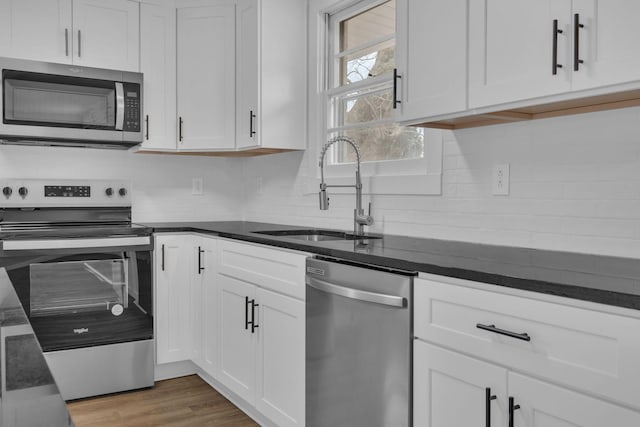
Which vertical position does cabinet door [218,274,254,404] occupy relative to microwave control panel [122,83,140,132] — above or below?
below

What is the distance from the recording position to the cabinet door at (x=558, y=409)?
1.18 metres

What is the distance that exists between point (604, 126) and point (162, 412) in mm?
2446

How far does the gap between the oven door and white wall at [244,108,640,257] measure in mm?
1442

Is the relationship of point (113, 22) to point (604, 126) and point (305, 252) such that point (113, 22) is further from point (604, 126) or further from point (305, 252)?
point (604, 126)

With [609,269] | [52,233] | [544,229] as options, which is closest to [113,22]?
[52,233]

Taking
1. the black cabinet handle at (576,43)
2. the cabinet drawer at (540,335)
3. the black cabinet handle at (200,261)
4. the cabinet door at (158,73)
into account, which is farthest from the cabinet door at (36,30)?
the black cabinet handle at (576,43)

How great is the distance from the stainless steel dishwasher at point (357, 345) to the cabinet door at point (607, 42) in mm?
742

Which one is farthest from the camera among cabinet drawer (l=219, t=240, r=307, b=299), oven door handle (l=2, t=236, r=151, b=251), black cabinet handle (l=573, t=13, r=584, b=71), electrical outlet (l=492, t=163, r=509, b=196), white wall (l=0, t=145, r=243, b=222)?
white wall (l=0, t=145, r=243, b=222)

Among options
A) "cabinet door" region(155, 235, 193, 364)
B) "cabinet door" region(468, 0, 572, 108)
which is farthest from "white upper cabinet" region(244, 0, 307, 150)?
"cabinet door" region(468, 0, 572, 108)

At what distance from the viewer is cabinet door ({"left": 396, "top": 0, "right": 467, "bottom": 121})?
6.26ft

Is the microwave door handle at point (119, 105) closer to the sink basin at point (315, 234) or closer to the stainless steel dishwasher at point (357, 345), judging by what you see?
the sink basin at point (315, 234)

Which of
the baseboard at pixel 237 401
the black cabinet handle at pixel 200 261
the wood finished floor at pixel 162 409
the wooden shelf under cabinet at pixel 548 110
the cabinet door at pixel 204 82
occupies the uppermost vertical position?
the cabinet door at pixel 204 82

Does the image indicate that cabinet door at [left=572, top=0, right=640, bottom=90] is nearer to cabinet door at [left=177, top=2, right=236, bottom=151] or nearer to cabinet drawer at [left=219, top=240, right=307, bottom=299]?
cabinet drawer at [left=219, top=240, right=307, bottom=299]

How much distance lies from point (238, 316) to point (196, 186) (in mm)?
1475
